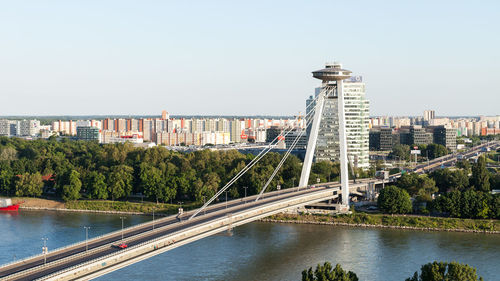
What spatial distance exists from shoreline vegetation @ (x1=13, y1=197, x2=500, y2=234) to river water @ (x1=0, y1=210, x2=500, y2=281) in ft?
2.05

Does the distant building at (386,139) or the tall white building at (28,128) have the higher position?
the tall white building at (28,128)

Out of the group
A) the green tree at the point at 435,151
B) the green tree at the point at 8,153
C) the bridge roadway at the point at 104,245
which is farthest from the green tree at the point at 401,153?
the bridge roadway at the point at 104,245

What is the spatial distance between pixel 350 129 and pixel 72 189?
19520 millimetres

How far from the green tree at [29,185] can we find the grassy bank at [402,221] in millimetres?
13177

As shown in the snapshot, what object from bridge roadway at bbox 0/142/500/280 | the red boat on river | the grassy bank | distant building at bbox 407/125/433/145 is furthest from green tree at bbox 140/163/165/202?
distant building at bbox 407/125/433/145

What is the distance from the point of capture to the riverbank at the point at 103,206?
28719mm

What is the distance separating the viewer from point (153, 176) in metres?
30.6

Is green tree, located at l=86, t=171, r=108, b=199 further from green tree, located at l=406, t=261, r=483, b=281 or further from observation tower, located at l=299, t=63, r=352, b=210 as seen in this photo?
green tree, located at l=406, t=261, r=483, b=281

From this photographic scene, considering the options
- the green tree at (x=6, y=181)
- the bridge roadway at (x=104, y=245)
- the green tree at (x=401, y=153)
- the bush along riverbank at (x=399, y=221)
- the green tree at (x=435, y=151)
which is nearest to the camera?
the bridge roadway at (x=104, y=245)

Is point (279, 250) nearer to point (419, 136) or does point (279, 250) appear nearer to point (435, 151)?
point (435, 151)

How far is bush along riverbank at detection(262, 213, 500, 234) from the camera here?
24.0m

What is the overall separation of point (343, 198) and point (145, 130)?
54558 millimetres

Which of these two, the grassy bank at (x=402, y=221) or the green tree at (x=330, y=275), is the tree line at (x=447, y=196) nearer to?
the grassy bank at (x=402, y=221)

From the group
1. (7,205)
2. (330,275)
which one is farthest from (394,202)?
(7,205)
